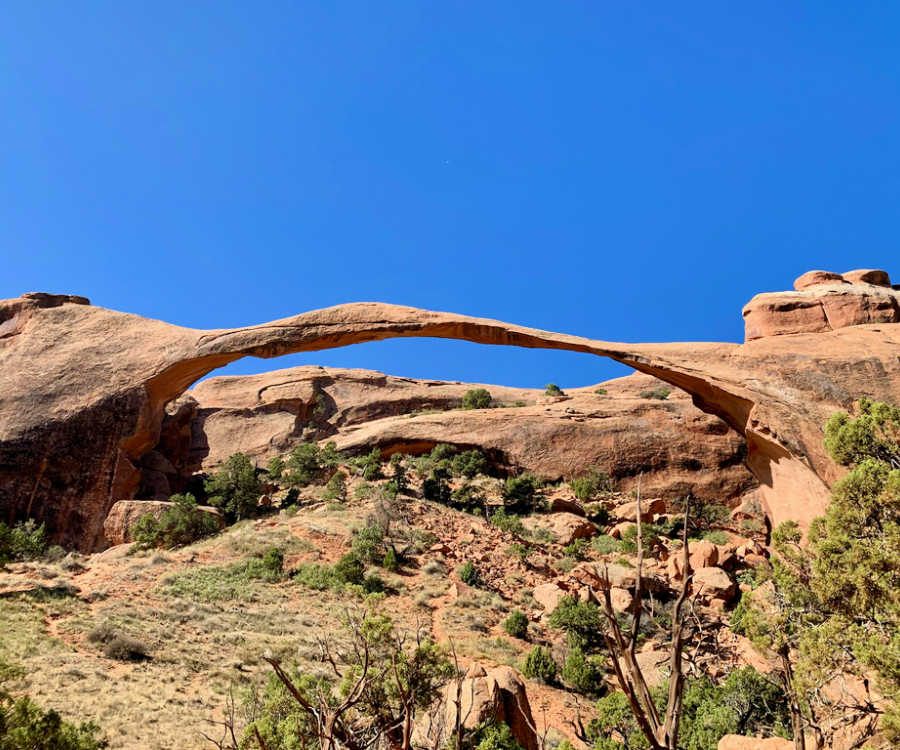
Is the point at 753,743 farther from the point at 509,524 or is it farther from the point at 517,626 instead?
the point at 509,524

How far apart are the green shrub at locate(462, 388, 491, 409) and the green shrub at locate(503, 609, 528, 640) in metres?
21.9

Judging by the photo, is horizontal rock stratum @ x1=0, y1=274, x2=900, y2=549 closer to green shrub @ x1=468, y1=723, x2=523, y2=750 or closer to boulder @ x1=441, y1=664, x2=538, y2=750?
boulder @ x1=441, y1=664, x2=538, y2=750

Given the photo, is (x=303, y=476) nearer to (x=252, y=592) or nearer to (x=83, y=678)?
(x=252, y=592)

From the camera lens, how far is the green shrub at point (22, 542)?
1315 centimetres

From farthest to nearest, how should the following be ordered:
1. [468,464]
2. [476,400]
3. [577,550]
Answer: [476,400] → [468,464] → [577,550]

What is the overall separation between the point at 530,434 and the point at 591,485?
4.27m

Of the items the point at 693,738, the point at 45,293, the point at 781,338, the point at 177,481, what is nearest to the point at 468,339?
the point at 781,338

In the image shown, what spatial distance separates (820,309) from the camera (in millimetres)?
13555

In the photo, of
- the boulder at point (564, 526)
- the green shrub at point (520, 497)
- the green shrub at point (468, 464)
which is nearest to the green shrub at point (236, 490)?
the green shrub at point (468, 464)

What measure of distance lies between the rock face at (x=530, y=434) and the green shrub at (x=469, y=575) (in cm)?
996

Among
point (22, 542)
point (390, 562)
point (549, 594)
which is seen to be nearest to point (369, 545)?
point (390, 562)

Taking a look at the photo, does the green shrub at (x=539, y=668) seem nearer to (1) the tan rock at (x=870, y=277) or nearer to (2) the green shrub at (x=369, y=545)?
(2) the green shrub at (x=369, y=545)

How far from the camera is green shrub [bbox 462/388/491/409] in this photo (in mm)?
35406

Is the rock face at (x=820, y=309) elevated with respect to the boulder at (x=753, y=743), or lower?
elevated
